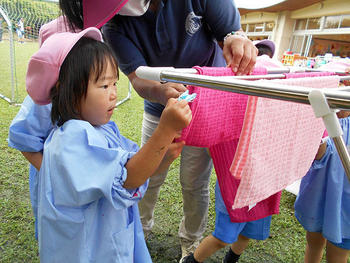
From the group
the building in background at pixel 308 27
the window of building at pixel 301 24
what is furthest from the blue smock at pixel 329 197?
the window of building at pixel 301 24

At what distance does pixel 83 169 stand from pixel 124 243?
0.35m

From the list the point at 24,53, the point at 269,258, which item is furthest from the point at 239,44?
the point at 24,53

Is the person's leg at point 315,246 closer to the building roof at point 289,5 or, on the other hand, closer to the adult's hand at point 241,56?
the adult's hand at point 241,56

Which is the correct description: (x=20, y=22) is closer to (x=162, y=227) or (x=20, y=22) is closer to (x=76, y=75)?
(x=162, y=227)

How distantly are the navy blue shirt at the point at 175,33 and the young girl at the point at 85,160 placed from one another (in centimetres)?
31

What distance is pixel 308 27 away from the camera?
15180 millimetres

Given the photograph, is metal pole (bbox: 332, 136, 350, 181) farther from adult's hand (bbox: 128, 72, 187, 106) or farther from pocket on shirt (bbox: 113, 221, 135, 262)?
pocket on shirt (bbox: 113, 221, 135, 262)

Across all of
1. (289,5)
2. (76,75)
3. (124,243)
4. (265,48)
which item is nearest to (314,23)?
(289,5)

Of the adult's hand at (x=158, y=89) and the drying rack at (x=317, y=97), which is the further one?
the adult's hand at (x=158, y=89)

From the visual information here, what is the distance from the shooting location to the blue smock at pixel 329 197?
1.36m

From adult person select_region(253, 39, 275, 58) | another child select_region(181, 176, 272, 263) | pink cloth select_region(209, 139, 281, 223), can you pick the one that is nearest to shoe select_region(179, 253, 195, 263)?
another child select_region(181, 176, 272, 263)

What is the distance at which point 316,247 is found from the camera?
5.25 feet

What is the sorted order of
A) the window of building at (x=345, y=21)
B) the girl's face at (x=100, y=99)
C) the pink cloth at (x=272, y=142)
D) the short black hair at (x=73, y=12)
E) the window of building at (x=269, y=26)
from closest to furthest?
the pink cloth at (x=272, y=142)
the girl's face at (x=100, y=99)
the short black hair at (x=73, y=12)
the window of building at (x=345, y=21)
the window of building at (x=269, y=26)

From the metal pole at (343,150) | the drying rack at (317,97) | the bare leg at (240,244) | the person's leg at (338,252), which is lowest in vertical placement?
the bare leg at (240,244)
